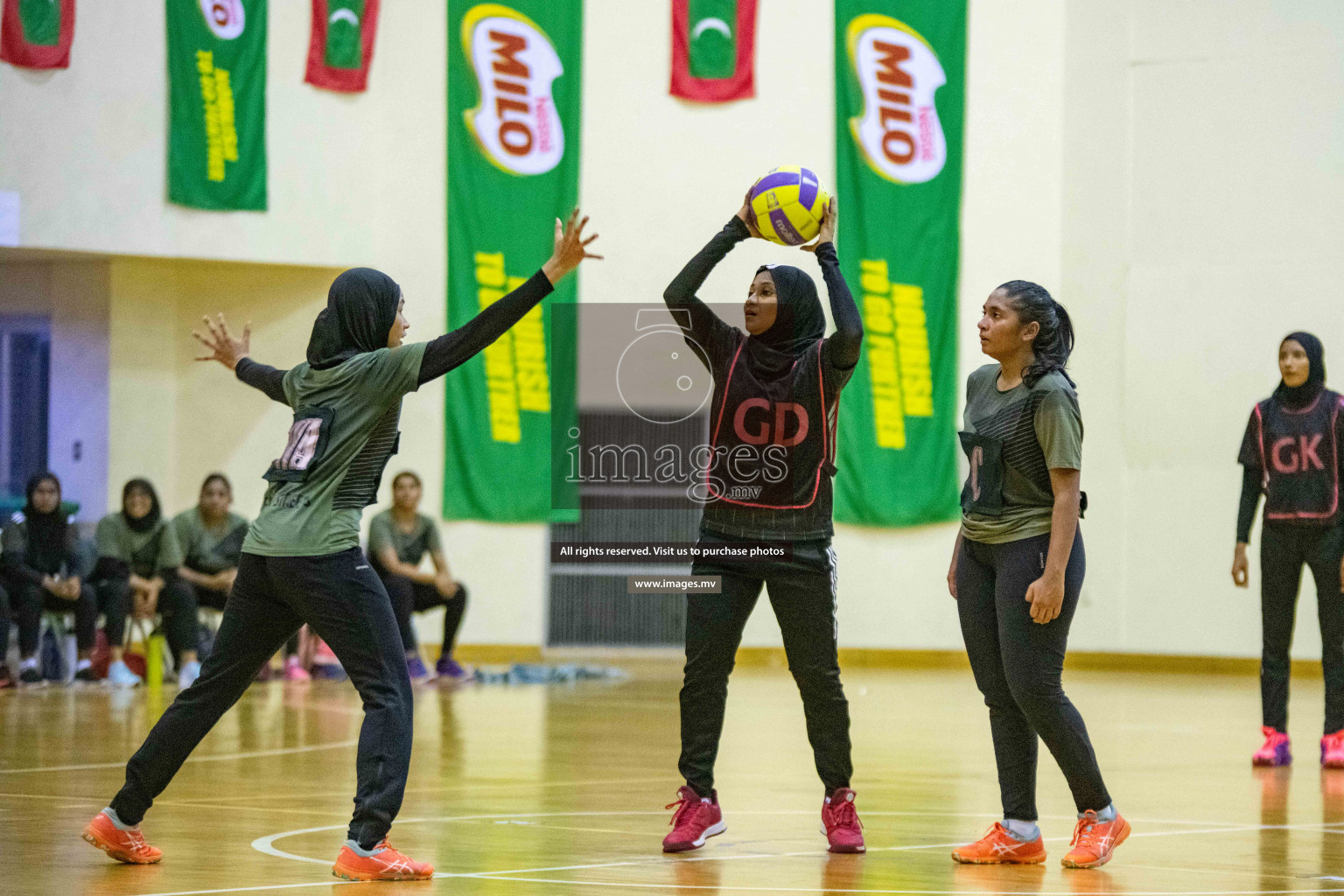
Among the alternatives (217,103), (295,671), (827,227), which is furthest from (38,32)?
(827,227)

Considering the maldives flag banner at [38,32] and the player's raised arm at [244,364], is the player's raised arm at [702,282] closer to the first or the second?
the player's raised arm at [244,364]

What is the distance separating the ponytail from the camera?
15.7 feet

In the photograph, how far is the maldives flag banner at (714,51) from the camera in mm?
14773

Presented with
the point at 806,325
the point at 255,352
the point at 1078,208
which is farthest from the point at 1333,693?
the point at 255,352

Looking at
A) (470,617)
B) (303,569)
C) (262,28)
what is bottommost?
(470,617)

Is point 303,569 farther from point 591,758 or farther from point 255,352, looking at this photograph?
point 255,352

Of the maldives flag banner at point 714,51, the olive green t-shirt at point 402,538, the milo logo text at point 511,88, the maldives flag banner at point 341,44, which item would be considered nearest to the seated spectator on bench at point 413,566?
the olive green t-shirt at point 402,538

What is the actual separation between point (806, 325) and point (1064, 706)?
55.1 inches

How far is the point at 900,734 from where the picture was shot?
9.06 metres

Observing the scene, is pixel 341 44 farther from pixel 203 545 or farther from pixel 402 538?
pixel 203 545

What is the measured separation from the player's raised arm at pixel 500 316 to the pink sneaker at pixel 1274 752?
16.1 feet

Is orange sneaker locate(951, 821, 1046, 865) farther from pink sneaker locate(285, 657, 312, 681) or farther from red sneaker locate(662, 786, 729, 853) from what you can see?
pink sneaker locate(285, 657, 312, 681)

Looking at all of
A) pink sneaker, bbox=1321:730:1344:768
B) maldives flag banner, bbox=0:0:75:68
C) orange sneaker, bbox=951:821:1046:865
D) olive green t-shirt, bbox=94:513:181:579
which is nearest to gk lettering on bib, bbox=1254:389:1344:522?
pink sneaker, bbox=1321:730:1344:768

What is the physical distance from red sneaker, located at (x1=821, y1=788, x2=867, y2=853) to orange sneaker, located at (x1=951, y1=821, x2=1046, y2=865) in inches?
11.9
